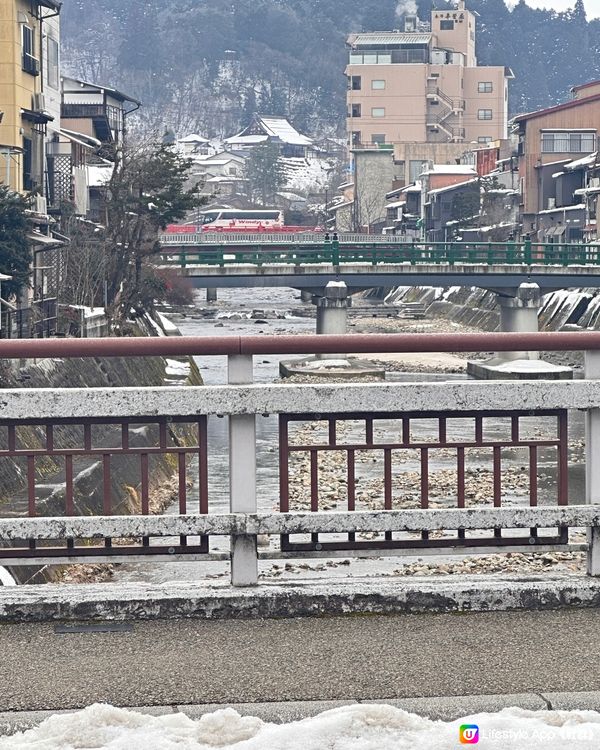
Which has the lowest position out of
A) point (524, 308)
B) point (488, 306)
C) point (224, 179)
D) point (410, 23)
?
point (488, 306)

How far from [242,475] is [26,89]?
123 ft

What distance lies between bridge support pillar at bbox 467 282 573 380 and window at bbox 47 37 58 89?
64.1 feet

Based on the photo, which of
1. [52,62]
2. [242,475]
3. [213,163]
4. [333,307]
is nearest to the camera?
[242,475]

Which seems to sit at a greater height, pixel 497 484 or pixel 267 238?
pixel 267 238

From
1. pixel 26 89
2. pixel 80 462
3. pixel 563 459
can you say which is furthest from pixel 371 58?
pixel 563 459

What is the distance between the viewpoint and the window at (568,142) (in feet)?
264

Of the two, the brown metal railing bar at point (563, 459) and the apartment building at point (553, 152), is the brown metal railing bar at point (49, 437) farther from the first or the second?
the apartment building at point (553, 152)

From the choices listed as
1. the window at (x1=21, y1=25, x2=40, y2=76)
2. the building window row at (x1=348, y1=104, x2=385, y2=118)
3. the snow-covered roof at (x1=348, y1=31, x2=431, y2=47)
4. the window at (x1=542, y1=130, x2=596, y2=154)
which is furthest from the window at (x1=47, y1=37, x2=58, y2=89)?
the snow-covered roof at (x1=348, y1=31, x2=431, y2=47)

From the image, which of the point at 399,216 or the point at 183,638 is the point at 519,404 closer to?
the point at 183,638

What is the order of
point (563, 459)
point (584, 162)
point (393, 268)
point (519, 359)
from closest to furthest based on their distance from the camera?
1. point (563, 459)
2. point (519, 359)
3. point (393, 268)
4. point (584, 162)

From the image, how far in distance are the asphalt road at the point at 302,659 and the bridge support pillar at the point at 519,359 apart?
3879cm

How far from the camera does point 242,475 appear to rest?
584 centimetres

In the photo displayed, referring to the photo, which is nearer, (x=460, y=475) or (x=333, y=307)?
(x=460, y=475)

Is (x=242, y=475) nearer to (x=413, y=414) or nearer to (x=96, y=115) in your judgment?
(x=413, y=414)
